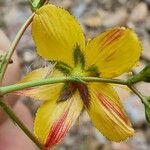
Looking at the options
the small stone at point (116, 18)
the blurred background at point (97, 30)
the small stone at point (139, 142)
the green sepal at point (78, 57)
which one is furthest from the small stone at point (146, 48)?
the green sepal at point (78, 57)

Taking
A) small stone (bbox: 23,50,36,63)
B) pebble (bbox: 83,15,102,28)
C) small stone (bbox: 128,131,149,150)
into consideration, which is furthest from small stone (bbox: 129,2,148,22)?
small stone (bbox: 128,131,149,150)

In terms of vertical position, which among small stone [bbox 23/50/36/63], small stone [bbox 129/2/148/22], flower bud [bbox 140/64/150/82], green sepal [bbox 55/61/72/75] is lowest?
small stone [bbox 129/2/148/22]

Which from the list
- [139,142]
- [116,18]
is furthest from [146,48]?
[139,142]

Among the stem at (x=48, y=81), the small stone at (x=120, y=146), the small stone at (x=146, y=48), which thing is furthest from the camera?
the small stone at (x=146, y=48)

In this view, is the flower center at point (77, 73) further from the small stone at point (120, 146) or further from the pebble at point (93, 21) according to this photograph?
the pebble at point (93, 21)

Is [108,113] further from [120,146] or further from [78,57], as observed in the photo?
[120,146]

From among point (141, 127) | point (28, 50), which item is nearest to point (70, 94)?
point (141, 127)

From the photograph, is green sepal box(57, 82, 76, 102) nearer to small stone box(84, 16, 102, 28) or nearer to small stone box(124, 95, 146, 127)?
small stone box(124, 95, 146, 127)
